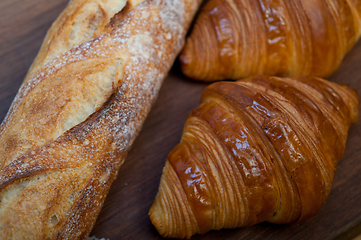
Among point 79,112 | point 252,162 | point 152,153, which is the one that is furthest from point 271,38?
point 79,112

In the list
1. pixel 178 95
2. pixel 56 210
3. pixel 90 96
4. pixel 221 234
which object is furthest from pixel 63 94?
pixel 221 234

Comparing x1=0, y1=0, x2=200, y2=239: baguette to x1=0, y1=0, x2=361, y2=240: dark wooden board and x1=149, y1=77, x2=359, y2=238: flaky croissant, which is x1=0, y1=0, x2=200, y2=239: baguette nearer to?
x1=0, y1=0, x2=361, y2=240: dark wooden board

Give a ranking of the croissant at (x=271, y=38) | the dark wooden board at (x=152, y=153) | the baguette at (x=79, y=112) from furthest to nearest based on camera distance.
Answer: the croissant at (x=271, y=38), the dark wooden board at (x=152, y=153), the baguette at (x=79, y=112)

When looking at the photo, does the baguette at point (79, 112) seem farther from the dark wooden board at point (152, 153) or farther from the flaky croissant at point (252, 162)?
the flaky croissant at point (252, 162)

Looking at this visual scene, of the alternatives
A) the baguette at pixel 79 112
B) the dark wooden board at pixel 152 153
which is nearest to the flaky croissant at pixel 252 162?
the dark wooden board at pixel 152 153

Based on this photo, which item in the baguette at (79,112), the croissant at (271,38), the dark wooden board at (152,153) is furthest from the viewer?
the croissant at (271,38)

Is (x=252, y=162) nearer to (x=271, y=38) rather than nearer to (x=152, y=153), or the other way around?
(x=152, y=153)
